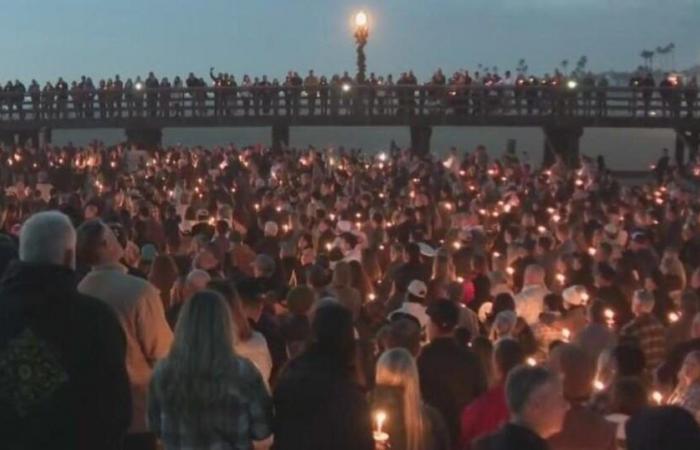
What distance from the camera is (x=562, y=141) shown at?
38.5 metres

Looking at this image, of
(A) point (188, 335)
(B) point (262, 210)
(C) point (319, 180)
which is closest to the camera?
(A) point (188, 335)

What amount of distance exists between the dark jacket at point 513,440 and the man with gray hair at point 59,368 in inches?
48.5

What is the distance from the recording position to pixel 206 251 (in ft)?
35.3

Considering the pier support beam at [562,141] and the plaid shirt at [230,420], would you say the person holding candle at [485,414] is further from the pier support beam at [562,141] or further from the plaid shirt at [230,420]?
the pier support beam at [562,141]

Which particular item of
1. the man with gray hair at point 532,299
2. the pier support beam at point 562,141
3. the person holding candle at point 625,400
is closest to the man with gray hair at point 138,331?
the person holding candle at point 625,400

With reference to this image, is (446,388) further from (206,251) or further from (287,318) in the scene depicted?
(206,251)

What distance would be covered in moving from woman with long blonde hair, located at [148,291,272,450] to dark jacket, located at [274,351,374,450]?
0.07m

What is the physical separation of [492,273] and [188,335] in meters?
7.21

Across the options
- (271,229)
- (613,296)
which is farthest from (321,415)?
(271,229)

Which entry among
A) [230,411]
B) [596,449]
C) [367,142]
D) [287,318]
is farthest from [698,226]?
[367,142]

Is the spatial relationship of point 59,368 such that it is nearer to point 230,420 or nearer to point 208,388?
point 208,388

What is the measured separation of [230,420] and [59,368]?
32.7 inches

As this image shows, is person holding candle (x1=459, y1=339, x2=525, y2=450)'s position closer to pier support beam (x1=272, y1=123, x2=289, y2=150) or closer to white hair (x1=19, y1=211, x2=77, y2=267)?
white hair (x1=19, y1=211, x2=77, y2=267)

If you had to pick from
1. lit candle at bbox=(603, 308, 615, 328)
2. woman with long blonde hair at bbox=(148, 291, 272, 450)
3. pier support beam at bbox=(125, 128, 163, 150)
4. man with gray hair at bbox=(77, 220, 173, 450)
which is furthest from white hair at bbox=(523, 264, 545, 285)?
pier support beam at bbox=(125, 128, 163, 150)
